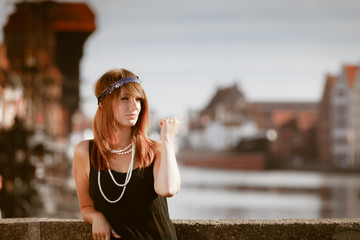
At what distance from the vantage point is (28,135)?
38.3 feet

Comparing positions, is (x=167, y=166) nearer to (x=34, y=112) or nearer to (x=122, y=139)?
(x=122, y=139)

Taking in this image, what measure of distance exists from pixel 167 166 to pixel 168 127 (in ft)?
0.47

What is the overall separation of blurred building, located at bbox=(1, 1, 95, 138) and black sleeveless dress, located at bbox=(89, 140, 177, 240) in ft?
38.4

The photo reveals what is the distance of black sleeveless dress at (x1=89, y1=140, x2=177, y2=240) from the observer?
2150 millimetres

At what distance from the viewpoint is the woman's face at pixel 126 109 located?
2.18 meters

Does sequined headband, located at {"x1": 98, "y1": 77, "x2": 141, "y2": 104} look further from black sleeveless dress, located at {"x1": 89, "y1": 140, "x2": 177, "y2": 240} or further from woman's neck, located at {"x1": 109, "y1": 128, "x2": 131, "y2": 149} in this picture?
black sleeveless dress, located at {"x1": 89, "y1": 140, "x2": 177, "y2": 240}

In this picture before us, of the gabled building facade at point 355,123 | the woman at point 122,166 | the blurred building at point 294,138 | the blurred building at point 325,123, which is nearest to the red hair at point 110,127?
the woman at point 122,166

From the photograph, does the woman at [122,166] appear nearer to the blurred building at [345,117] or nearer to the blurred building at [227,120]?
the blurred building at [345,117]

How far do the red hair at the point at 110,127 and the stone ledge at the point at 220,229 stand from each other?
31.8 inches

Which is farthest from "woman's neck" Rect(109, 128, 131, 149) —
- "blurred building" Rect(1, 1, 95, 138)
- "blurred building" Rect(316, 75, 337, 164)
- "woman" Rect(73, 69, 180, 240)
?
"blurred building" Rect(316, 75, 337, 164)

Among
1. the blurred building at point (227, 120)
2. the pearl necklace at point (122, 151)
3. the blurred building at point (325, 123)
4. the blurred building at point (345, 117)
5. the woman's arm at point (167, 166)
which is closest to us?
the woman's arm at point (167, 166)

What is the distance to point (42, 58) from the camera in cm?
2906

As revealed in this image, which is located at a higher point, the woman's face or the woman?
the woman's face

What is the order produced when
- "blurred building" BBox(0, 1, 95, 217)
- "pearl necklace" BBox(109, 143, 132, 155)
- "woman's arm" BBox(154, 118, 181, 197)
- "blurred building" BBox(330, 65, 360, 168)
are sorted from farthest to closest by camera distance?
"blurred building" BBox(330, 65, 360, 168)
"blurred building" BBox(0, 1, 95, 217)
"pearl necklace" BBox(109, 143, 132, 155)
"woman's arm" BBox(154, 118, 181, 197)
